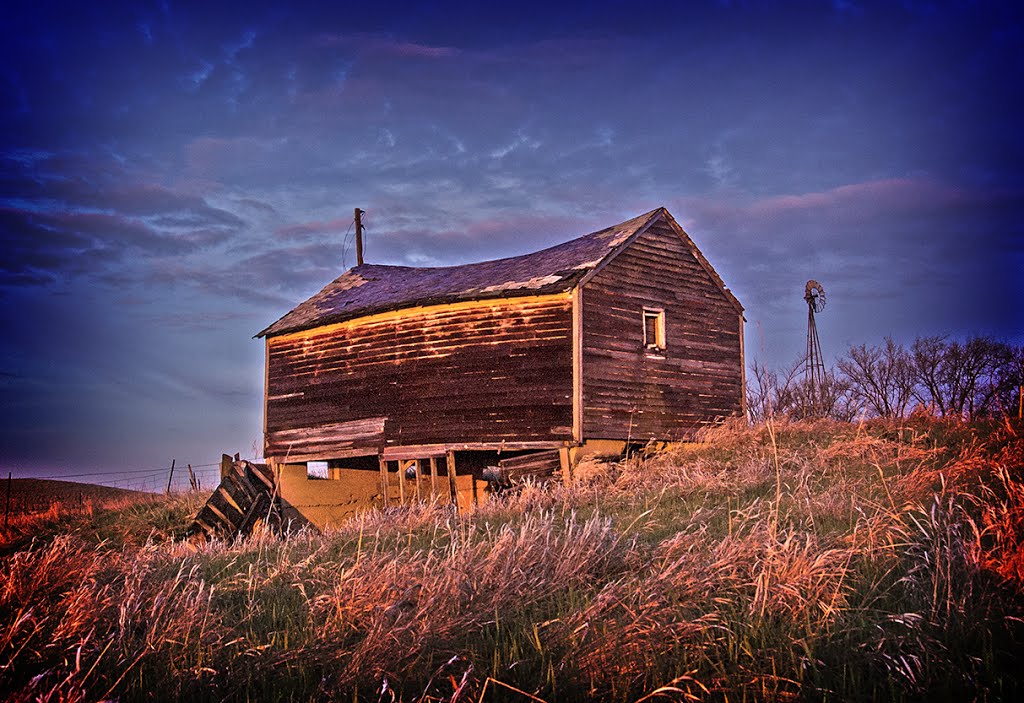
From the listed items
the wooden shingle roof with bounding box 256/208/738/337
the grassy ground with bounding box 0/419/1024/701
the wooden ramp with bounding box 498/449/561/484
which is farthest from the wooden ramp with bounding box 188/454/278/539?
the grassy ground with bounding box 0/419/1024/701

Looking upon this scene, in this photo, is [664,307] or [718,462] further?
[664,307]

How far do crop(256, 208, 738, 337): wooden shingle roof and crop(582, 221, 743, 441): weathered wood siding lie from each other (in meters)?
0.57

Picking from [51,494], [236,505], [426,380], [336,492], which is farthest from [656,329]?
[51,494]

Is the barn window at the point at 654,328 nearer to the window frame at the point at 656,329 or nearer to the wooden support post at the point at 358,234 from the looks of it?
the window frame at the point at 656,329

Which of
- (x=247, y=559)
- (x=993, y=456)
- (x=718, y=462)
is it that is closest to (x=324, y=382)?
(x=718, y=462)

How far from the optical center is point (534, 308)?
19094mm

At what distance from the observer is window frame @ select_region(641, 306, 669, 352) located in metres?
20.1

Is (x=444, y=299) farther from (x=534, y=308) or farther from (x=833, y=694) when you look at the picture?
(x=833, y=694)

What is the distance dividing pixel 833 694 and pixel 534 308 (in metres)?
14.4

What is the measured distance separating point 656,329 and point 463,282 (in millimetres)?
5299

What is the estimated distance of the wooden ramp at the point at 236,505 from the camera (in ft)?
74.6

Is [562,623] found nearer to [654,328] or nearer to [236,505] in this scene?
[654,328]

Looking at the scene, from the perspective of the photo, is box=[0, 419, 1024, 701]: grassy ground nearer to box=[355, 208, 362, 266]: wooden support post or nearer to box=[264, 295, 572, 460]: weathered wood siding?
box=[264, 295, 572, 460]: weathered wood siding

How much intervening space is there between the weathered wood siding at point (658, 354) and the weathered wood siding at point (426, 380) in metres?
0.85
